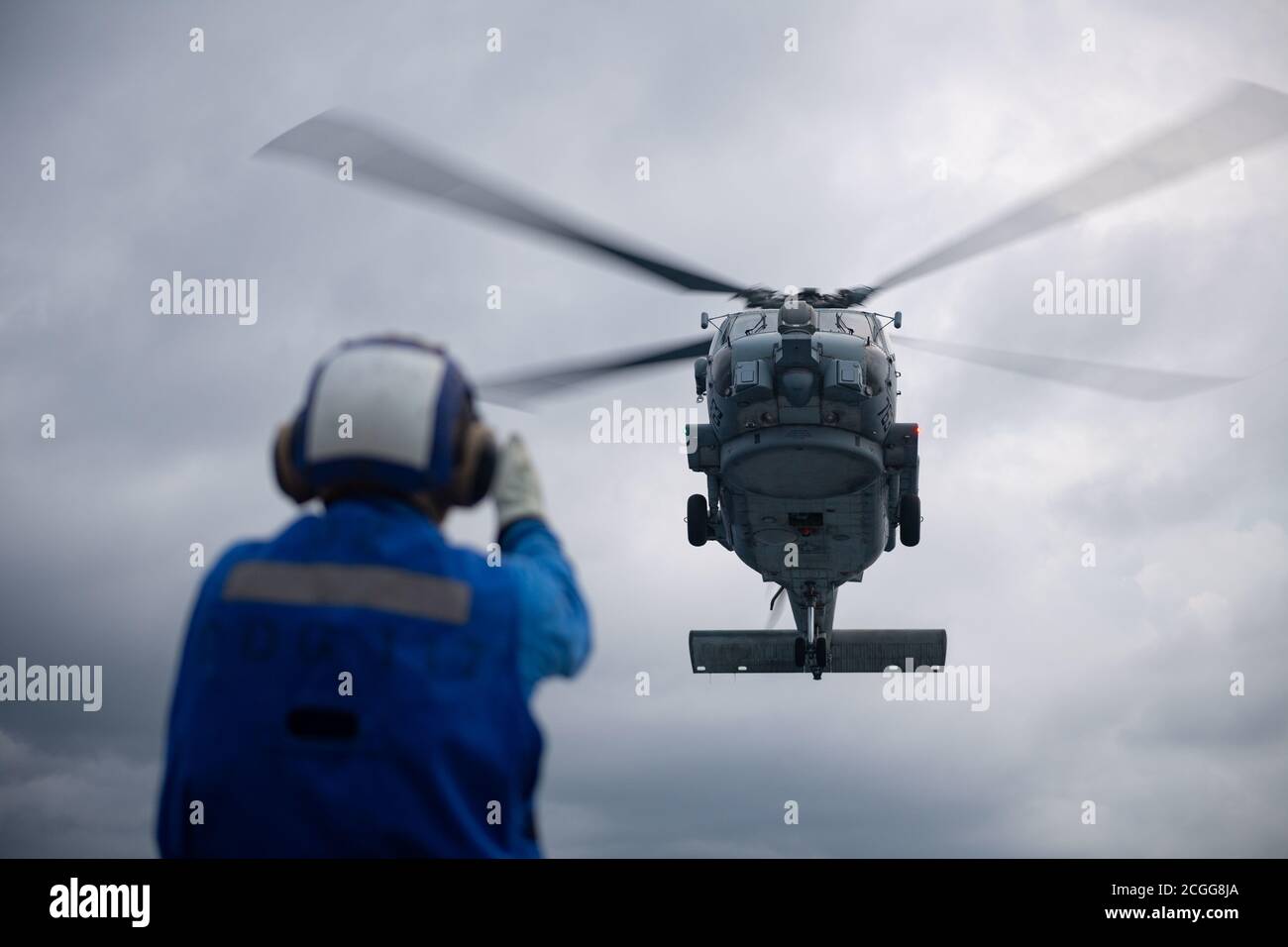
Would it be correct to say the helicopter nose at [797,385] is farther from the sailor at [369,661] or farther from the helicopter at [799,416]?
the sailor at [369,661]

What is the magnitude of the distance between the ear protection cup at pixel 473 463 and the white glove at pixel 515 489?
253 mm

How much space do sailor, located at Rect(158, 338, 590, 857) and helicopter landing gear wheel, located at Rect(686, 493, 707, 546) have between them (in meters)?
18.7

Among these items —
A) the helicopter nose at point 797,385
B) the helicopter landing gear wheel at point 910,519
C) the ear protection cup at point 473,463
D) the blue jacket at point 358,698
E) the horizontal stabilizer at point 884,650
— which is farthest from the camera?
the horizontal stabilizer at point 884,650

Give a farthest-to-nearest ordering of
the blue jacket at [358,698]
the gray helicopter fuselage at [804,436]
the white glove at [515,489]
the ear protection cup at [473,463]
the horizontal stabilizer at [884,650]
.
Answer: the horizontal stabilizer at [884,650]
the gray helicopter fuselage at [804,436]
the white glove at [515,489]
the ear protection cup at [473,463]
the blue jacket at [358,698]

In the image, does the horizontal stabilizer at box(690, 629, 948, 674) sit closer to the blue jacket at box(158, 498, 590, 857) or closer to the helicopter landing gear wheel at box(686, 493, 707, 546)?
the helicopter landing gear wheel at box(686, 493, 707, 546)

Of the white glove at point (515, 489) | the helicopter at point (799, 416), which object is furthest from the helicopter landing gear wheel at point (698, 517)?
the white glove at point (515, 489)

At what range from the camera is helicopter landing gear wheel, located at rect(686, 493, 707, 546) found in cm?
2206

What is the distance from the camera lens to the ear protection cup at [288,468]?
3.44 meters
